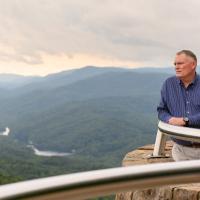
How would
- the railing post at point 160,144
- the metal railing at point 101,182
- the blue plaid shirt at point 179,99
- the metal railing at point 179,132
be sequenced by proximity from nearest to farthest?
the metal railing at point 101,182 → the metal railing at point 179,132 → the blue plaid shirt at point 179,99 → the railing post at point 160,144

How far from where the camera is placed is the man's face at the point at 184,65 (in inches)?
169

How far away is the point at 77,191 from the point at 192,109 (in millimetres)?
3569

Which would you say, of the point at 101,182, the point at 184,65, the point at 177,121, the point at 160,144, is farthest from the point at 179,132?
the point at 101,182

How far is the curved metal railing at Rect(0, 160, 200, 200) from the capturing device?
36.8 inches

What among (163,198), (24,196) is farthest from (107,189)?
(163,198)

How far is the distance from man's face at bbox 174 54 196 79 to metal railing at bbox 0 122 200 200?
3255mm

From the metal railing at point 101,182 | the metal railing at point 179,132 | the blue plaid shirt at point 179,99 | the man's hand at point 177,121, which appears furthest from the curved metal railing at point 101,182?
the blue plaid shirt at point 179,99

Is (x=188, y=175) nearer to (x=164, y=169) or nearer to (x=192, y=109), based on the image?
(x=164, y=169)

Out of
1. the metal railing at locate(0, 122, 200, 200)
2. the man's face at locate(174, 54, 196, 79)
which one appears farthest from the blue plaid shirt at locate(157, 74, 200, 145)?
the metal railing at locate(0, 122, 200, 200)

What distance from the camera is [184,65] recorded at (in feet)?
14.1

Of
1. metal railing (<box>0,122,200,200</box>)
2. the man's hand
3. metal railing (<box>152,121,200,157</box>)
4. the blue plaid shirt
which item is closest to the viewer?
metal railing (<box>0,122,200,200</box>)

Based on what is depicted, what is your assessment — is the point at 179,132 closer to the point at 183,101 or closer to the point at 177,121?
the point at 177,121

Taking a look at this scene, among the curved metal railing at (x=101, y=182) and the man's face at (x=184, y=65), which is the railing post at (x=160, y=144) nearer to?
the man's face at (x=184, y=65)

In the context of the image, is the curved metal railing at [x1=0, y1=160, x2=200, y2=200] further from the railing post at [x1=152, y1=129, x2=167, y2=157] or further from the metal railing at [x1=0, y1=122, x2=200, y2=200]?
the railing post at [x1=152, y1=129, x2=167, y2=157]
